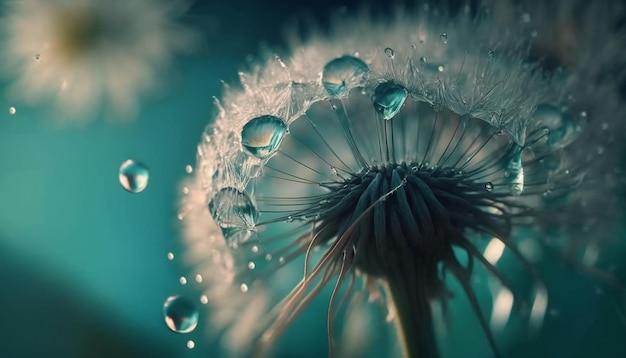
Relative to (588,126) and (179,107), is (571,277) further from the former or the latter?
(179,107)

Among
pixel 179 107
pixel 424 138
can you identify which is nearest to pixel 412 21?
pixel 424 138

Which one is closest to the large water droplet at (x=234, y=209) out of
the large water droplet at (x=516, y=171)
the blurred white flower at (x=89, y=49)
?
the large water droplet at (x=516, y=171)

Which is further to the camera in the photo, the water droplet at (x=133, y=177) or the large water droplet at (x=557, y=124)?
the water droplet at (x=133, y=177)

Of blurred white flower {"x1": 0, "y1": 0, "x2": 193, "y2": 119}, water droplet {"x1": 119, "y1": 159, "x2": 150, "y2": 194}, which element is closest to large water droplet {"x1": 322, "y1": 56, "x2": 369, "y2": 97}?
water droplet {"x1": 119, "y1": 159, "x2": 150, "y2": 194}

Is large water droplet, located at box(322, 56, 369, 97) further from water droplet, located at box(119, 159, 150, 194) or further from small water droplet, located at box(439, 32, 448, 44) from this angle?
water droplet, located at box(119, 159, 150, 194)

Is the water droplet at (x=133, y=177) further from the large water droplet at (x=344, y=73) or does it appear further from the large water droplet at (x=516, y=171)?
the large water droplet at (x=516, y=171)

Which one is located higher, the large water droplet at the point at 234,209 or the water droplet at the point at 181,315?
the large water droplet at the point at 234,209

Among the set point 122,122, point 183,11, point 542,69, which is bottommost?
point 542,69
